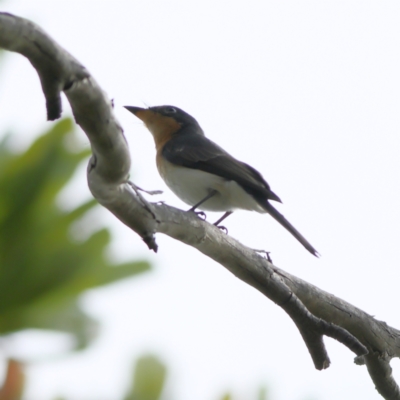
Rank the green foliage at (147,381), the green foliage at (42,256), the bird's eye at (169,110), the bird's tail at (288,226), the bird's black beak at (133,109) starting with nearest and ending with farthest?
1. the green foliage at (147,381)
2. the green foliage at (42,256)
3. the bird's tail at (288,226)
4. the bird's black beak at (133,109)
5. the bird's eye at (169,110)

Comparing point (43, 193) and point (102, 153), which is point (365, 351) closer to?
point (102, 153)

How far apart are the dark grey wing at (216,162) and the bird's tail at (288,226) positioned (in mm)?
119

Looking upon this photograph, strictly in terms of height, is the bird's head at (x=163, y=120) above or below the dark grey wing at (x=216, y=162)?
below

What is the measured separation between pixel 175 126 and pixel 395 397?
15.8 ft

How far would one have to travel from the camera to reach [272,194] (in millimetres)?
7074

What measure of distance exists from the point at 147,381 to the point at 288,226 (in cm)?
531

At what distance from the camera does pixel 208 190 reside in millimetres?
7184

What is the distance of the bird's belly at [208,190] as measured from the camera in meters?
7.14

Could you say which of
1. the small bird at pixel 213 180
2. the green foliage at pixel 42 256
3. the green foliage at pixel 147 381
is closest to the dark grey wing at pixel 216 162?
the small bird at pixel 213 180

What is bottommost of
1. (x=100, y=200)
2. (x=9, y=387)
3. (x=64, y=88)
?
(x=100, y=200)

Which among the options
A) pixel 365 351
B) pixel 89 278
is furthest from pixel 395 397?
pixel 89 278

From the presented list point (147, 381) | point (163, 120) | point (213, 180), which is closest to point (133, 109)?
point (163, 120)

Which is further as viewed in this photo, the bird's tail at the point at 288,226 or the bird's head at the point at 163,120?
the bird's head at the point at 163,120

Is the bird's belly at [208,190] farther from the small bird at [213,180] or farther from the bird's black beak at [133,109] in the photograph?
the bird's black beak at [133,109]
